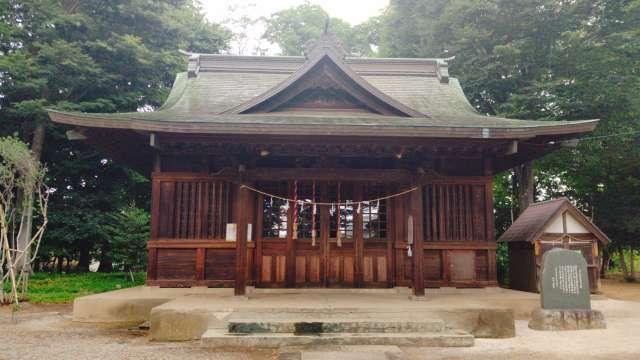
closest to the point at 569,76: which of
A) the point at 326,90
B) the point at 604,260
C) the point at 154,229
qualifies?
the point at 604,260

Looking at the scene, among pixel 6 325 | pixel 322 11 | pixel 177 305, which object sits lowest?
pixel 6 325

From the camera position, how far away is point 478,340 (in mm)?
8023

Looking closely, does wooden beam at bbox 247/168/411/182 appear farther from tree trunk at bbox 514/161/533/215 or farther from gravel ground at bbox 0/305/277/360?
tree trunk at bbox 514/161/533/215

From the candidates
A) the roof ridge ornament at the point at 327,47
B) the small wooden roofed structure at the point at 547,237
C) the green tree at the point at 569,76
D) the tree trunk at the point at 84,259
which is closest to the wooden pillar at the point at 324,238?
the roof ridge ornament at the point at 327,47

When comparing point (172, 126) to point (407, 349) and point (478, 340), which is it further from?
point (478, 340)

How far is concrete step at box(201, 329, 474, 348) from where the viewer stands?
24.0 ft

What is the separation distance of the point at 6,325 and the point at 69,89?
12249 mm

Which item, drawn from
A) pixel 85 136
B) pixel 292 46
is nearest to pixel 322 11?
pixel 292 46

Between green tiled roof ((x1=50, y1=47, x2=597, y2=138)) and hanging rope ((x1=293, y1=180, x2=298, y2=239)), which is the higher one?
green tiled roof ((x1=50, y1=47, x2=597, y2=138))

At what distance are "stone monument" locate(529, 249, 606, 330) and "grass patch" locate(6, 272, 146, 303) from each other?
12485 millimetres

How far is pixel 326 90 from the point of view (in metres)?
10.8

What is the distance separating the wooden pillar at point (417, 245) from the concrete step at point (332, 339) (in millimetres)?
1959

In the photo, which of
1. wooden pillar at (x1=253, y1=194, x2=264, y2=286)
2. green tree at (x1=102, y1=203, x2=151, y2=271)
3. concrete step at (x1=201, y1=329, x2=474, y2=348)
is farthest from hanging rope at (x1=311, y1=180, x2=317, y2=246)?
green tree at (x1=102, y1=203, x2=151, y2=271)

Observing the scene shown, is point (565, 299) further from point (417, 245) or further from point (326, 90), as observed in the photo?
point (326, 90)
